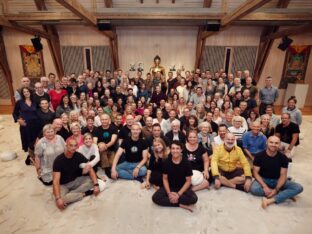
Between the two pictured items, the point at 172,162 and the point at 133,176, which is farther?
the point at 133,176

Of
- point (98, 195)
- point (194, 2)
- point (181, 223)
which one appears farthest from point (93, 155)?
point (194, 2)

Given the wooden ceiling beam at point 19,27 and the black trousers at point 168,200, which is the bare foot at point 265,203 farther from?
the wooden ceiling beam at point 19,27

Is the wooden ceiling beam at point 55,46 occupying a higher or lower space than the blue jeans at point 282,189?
higher

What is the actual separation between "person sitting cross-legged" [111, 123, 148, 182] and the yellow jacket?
1.13 m

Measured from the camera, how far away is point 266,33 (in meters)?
8.14

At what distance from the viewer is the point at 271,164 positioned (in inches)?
114

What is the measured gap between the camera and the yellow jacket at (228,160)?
10.3 feet

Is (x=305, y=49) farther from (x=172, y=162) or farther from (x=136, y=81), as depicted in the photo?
(x=172, y=162)

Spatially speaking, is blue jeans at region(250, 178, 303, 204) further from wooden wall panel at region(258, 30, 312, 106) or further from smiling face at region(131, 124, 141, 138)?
wooden wall panel at region(258, 30, 312, 106)

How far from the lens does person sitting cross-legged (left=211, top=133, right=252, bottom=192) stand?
10.2ft

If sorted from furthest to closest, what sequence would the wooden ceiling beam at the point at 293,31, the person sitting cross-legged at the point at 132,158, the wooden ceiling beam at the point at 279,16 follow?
the wooden ceiling beam at the point at 293,31, the wooden ceiling beam at the point at 279,16, the person sitting cross-legged at the point at 132,158

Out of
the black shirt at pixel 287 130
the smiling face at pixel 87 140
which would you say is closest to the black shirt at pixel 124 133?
the smiling face at pixel 87 140

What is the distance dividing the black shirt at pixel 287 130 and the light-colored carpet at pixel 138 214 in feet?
3.36

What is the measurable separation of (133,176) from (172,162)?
949 millimetres
